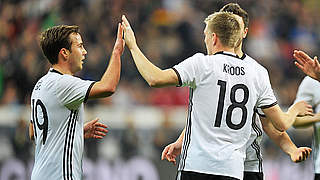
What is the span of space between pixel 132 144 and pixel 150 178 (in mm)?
558

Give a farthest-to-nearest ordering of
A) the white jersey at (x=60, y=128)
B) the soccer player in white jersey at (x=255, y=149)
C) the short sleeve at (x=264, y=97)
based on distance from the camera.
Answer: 1. the soccer player in white jersey at (x=255, y=149)
2. the short sleeve at (x=264, y=97)
3. the white jersey at (x=60, y=128)

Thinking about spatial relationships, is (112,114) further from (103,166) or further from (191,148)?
(191,148)

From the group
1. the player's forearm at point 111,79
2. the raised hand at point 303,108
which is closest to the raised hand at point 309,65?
the raised hand at point 303,108

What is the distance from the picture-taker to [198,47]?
42.2 feet

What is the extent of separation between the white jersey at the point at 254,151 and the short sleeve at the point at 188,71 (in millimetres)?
861

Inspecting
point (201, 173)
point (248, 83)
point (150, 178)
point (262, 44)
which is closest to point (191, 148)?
point (201, 173)

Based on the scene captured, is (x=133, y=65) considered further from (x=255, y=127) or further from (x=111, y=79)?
(x=111, y=79)

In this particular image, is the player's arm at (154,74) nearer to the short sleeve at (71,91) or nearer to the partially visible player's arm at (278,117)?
the short sleeve at (71,91)

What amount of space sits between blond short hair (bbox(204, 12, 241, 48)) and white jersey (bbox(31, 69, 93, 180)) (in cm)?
103

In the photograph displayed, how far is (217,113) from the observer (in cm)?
527

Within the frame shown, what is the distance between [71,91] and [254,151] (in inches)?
63.2

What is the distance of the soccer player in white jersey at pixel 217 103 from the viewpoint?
5258 mm

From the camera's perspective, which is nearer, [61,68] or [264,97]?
[264,97]

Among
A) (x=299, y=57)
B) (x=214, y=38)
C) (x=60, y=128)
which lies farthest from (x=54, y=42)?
(x=299, y=57)
